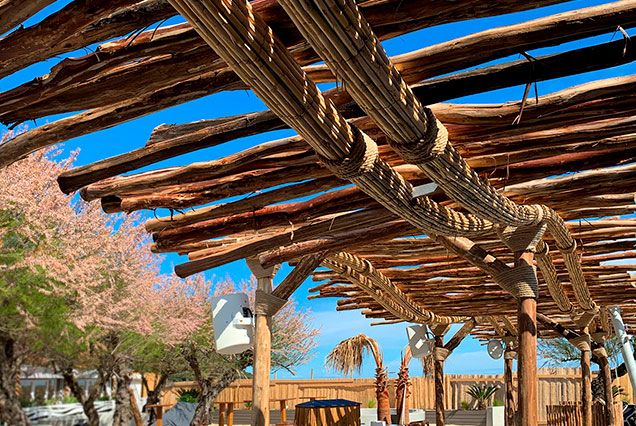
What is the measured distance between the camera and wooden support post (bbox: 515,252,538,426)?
4.29 m

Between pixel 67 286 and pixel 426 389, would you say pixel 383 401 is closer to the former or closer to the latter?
pixel 67 286

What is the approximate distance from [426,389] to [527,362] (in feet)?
54.6

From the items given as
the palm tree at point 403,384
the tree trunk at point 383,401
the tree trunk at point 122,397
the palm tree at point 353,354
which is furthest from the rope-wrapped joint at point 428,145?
the tree trunk at point 122,397

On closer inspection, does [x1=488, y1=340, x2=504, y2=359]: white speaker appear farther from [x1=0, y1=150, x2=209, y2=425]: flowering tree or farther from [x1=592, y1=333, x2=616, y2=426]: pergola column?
[x1=0, y1=150, x2=209, y2=425]: flowering tree

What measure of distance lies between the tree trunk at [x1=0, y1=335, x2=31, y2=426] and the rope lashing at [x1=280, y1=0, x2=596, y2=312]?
9817mm

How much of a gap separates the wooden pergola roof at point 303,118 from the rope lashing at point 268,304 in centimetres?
36

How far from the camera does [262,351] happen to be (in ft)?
16.5

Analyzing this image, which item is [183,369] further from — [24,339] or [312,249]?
[312,249]

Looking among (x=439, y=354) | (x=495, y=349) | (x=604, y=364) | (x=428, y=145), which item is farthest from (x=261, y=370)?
(x=604, y=364)

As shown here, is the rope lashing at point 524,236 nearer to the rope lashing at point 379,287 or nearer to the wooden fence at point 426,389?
the rope lashing at point 379,287

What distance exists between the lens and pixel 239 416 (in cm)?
1950

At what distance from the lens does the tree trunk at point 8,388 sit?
1060 cm

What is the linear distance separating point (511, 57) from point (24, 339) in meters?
11.0

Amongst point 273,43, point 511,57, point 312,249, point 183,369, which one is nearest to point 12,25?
point 273,43
